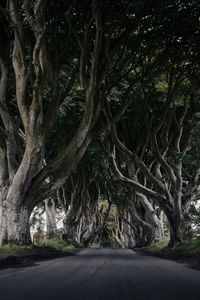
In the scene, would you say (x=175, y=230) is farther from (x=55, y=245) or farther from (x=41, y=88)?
(x=41, y=88)

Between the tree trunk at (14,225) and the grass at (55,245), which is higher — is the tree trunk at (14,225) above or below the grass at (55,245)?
above

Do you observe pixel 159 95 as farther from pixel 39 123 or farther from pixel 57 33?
pixel 39 123

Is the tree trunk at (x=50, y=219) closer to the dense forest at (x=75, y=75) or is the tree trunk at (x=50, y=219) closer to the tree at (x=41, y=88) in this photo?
the dense forest at (x=75, y=75)

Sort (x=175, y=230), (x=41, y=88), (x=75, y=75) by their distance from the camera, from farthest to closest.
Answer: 1. (x=175, y=230)
2. (x=75, y=75)
3. (x=41, y=88)

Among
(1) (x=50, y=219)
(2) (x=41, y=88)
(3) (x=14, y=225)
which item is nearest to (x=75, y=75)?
(2) (x=41, y=88)

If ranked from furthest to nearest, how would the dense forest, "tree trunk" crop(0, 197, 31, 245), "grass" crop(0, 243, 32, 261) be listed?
the dense forest
"tree trunk" crop(0, 197, 31, 245)
"grass" crop(0, 243, 32, 261)

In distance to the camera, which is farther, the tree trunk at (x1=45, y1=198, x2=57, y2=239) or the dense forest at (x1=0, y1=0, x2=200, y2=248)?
the tree trunk at (x1=45, y1=198, x2=57, y2=239)

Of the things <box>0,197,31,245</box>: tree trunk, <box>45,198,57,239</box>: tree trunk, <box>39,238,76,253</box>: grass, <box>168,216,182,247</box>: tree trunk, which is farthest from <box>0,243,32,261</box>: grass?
<box>45,198,57,239</box>: tree trunk

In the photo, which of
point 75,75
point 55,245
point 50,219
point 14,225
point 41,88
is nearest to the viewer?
point 14,225

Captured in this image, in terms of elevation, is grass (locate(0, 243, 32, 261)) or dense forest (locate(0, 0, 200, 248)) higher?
dense forest (locate(0, 0, 200, 248))

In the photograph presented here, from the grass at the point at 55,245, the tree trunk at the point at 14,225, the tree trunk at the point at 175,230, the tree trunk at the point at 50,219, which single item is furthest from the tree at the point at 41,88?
the tree trunk at the point at 50,219

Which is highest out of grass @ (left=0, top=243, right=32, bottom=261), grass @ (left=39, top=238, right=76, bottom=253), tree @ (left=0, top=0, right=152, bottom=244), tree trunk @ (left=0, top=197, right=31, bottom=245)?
tree @ (left=0, top=0, right=152, bottom=244)

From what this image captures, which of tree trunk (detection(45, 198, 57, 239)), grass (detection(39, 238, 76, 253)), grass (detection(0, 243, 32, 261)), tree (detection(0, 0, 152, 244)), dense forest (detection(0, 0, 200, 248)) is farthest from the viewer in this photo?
tree trunk (detection(45, 198, 57, 239))

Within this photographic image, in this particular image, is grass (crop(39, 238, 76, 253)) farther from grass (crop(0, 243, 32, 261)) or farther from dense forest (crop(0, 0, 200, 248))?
grass (crop(0, 243, 32, 261))
